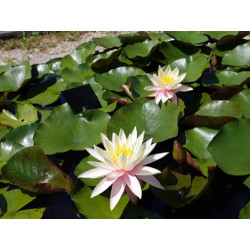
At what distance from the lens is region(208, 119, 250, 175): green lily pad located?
864mm

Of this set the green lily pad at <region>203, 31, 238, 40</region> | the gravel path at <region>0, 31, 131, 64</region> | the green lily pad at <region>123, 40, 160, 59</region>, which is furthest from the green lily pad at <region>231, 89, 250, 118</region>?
the gravel path at <region>0, 31, 131, 64</region>

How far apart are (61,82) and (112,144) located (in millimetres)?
1099

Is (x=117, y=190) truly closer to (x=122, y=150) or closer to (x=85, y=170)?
(x=122, y=150)

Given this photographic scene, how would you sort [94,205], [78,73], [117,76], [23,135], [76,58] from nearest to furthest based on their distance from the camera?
[94,205] → [23,135] → [117,76] → [78,73] → [76,58]

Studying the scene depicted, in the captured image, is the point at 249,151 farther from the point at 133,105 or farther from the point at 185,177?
the point at 133,105

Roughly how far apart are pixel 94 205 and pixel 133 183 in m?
0.19

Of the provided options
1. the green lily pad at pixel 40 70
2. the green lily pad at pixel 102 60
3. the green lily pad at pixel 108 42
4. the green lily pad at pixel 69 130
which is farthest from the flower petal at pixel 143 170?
the green lily pad at pixel 108 42

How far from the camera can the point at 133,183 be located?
29.5 inches

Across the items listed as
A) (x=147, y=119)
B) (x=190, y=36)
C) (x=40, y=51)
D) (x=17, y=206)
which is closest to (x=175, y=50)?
(x=190, y=36)

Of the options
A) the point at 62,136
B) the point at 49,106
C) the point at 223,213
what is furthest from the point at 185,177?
the point at 49,106

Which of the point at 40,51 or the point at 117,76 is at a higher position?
the point at 117,76

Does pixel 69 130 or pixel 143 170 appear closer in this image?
pixel 143 170

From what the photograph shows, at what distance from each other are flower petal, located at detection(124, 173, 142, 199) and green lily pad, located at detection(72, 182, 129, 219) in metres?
0.13

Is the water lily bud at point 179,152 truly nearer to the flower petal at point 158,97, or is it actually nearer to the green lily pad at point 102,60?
the flower petal at point 158,97
